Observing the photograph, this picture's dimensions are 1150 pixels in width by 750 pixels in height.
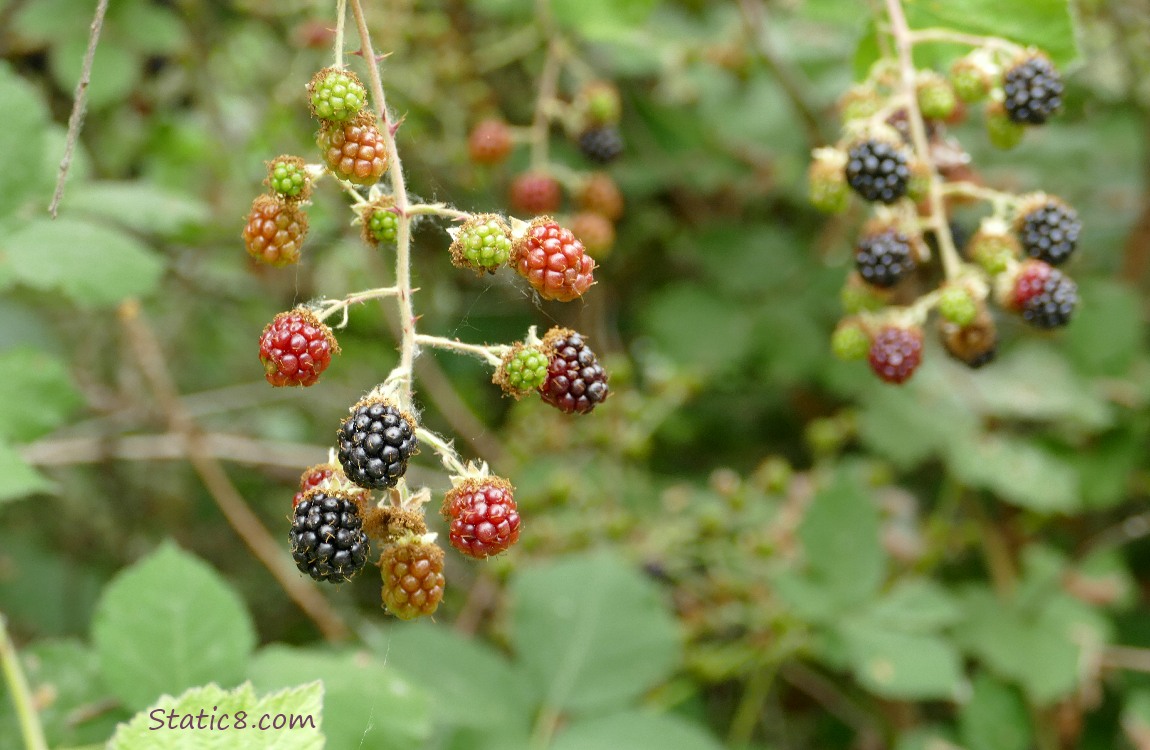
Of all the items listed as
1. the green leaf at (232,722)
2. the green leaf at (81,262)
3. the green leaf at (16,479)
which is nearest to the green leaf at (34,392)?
the green leaf at (81,262)

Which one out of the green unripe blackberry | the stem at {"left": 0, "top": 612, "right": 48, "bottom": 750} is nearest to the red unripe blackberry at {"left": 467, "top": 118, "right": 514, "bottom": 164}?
the green unripe blackberry

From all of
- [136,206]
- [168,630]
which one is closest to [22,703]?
[168,630]

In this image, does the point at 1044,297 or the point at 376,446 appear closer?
the point at 376,446

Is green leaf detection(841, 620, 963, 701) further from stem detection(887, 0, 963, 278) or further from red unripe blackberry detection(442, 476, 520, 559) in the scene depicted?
red unripe blackberry detection(442, 476, 520, 559)

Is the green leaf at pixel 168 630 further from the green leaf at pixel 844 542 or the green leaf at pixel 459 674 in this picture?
the green leaf at pixel 844 542

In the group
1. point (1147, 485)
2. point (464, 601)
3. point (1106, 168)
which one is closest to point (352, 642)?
point (464, 601)

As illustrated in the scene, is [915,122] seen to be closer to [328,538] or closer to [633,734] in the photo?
[328,538]
